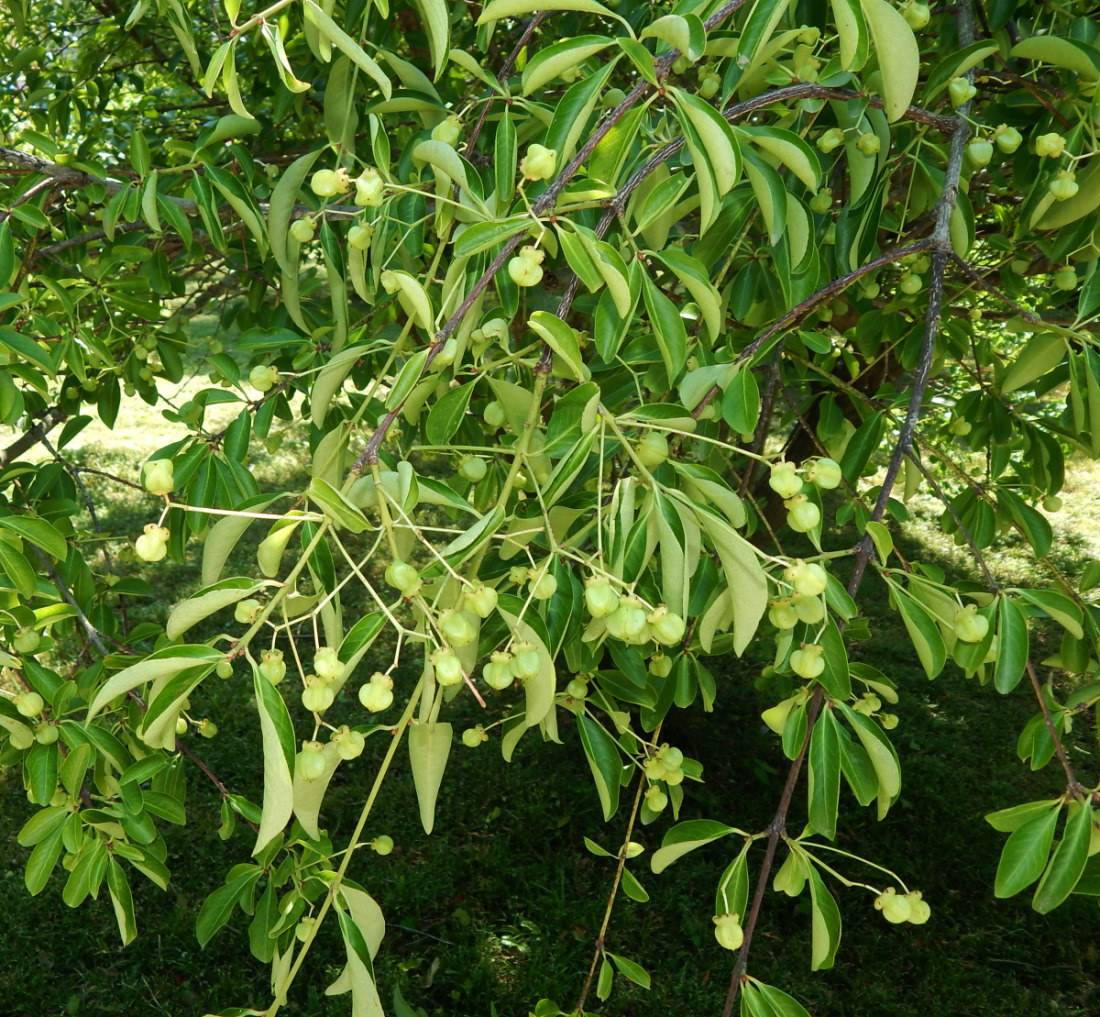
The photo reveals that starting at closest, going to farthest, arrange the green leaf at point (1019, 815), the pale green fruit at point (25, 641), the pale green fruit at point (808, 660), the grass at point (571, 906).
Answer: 1. the pale green fruit at point (808, 660)
2. the green leaf at point (1019, 815)
3. the pale green fruit at point (25, 641)
4. the grass at point (571, 906)

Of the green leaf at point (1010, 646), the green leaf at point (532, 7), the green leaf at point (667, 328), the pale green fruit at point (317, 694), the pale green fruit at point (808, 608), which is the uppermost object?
the green leaf at point (532, 7)

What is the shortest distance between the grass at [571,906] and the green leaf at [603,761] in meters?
1.85

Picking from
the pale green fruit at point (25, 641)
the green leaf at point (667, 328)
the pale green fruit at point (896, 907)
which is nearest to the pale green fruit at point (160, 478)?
the green leaf at point (667, 328)

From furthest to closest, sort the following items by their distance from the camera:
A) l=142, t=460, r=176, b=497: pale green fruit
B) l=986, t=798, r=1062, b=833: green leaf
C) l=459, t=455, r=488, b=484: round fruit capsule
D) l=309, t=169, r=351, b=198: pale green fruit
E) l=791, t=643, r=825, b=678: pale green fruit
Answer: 1. l=459, t=455, r=488, b=484: round fruit capsule
2. l=986, t=798, r=1062, b=833: green leaf
3. l=791, t=643, r=825, b=678: pale green fruit
4. l=309, t=169, r=351, b=198: pale green fruit
5. l=142, t=460, r=176, b=497: pale green fruit

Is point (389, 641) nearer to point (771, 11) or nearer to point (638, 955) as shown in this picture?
point (638, 955)

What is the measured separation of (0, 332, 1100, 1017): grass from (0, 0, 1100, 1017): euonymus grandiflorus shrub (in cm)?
157

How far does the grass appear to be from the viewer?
2.87m

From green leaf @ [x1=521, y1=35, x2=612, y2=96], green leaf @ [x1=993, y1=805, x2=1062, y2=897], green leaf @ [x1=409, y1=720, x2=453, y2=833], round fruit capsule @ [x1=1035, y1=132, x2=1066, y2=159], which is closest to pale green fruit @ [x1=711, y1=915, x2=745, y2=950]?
green leaf @ [x1=993, y1=805, x2=1062, y2=897]

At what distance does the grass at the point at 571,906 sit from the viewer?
2.87m

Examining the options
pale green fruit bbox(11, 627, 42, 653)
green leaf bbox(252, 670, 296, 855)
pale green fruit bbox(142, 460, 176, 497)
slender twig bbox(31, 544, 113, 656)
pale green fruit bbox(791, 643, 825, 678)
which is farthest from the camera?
slender twig bbox(31, 544, 113, 656)

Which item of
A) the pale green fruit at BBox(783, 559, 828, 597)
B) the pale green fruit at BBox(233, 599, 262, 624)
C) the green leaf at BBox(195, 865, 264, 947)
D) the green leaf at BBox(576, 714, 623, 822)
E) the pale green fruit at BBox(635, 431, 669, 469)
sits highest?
the pale green fruit at BBox(233, 599, 262, 624)

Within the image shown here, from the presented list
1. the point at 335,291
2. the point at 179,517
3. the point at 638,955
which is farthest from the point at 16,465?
the point at 638,955

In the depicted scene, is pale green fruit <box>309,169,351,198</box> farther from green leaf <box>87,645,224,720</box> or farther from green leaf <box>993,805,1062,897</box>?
green leaf <box>993,805,1062,897</box>

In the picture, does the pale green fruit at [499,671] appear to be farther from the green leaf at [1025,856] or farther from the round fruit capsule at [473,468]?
the green leaf at [1025,856]
